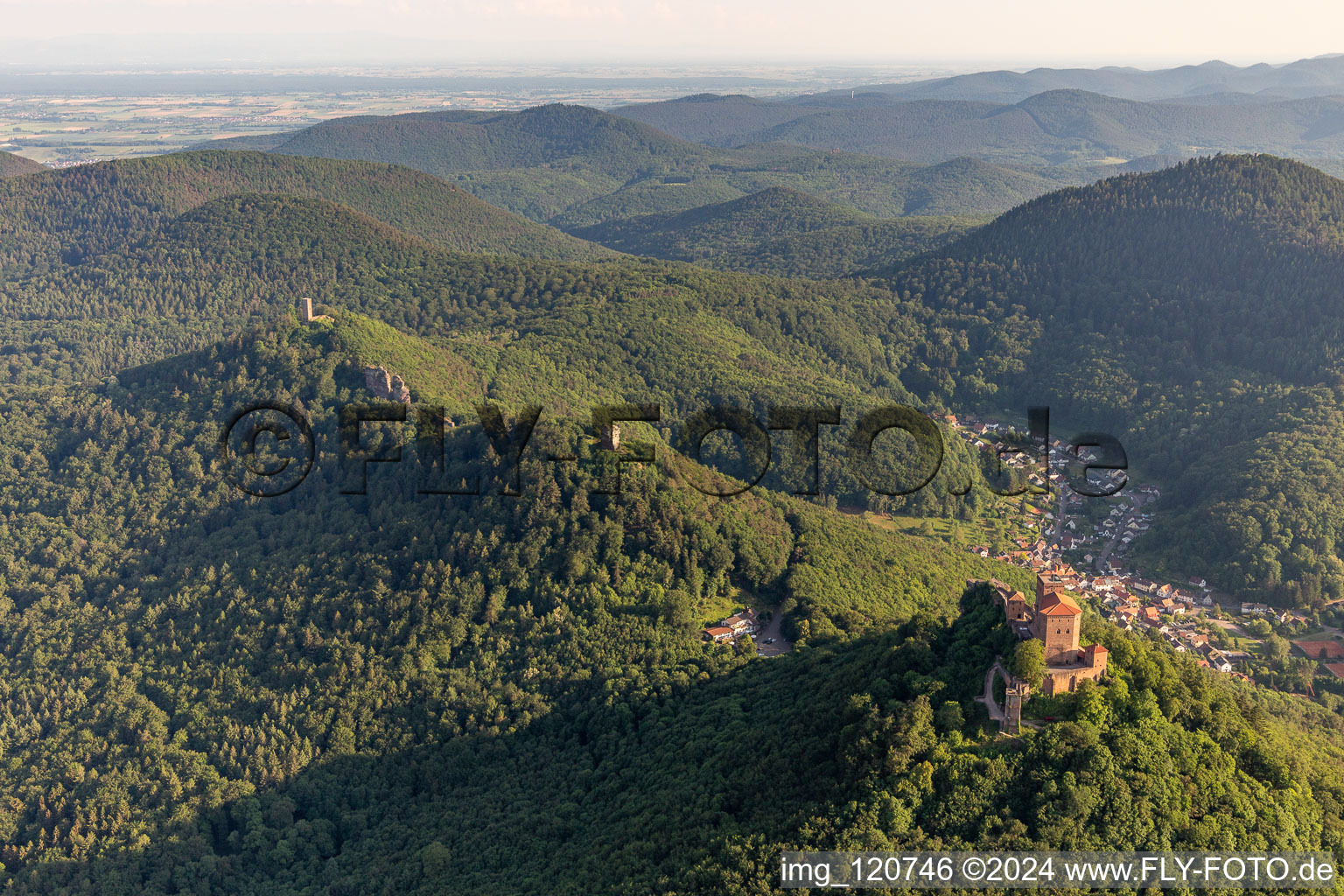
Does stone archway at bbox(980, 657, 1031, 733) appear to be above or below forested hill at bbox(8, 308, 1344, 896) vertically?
above

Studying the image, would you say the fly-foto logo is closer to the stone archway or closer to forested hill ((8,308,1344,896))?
forested hill ((8,308,1344,896))

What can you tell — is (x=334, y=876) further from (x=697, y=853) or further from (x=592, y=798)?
(x=697, y=853)

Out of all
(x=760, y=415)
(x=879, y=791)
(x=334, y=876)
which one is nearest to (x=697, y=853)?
(x=879, y=791)

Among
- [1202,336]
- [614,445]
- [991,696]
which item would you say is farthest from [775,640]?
[1202,336]

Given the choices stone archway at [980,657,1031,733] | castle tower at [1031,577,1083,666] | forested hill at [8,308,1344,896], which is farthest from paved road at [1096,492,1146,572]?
stone archway at [980,657,1031,733]

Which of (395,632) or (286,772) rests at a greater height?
(395,632)

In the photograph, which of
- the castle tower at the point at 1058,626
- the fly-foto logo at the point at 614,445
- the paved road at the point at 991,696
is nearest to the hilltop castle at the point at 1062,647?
the castle tower at the point at 1058,626
